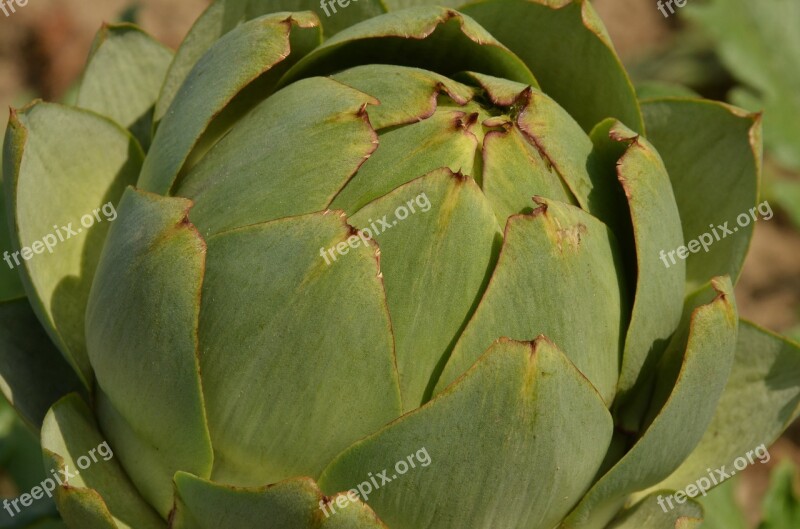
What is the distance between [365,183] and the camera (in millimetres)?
1663

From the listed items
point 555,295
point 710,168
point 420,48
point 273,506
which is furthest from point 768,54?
point 273,506

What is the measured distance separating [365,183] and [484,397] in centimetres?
38

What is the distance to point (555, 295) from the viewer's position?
1.61m

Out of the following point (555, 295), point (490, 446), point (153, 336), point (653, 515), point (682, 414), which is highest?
point (153, 336)

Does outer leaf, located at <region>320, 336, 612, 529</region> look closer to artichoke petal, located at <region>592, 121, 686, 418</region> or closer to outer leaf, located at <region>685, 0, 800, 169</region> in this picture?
artichoke petal, located at <region>592, 121, 686, 418</region>

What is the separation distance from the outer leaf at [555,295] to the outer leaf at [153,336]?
36 cm

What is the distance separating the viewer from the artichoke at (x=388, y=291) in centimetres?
154

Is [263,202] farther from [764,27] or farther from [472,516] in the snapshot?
[764,27]

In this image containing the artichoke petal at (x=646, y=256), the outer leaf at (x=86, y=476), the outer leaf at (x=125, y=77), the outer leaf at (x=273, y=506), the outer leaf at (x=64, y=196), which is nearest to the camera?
the outer leaf at (x=273, y=506)

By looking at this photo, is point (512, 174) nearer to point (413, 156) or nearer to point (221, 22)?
point (413, 156)

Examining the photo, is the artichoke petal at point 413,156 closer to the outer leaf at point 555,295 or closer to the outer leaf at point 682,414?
the outer leaf at point 555,295

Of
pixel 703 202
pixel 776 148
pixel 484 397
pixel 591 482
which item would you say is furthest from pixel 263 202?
pixel 776 148

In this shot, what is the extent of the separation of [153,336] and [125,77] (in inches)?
28.1

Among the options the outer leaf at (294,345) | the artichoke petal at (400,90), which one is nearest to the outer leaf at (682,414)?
the outer leaf at (294,345)
